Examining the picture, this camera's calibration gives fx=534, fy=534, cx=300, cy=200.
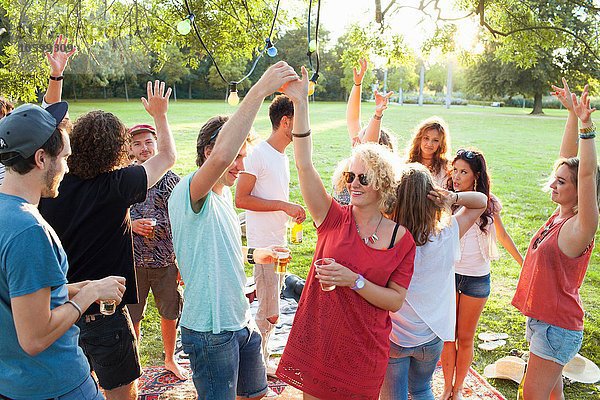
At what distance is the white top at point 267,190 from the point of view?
147 inches

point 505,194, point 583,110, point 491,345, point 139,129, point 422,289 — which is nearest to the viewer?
point 422,289

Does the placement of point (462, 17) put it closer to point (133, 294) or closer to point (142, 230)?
point (142, 230)

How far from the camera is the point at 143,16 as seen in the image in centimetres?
718

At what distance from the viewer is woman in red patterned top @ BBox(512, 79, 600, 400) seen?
279 centimetres

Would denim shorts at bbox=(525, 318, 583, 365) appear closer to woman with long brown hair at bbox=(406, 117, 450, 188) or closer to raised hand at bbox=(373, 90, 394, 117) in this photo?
woman with long brown hair at bbox=(406, 117, 450, 188)

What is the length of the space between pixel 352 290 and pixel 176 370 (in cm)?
223

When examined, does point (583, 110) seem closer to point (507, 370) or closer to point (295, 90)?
point (295, 90)

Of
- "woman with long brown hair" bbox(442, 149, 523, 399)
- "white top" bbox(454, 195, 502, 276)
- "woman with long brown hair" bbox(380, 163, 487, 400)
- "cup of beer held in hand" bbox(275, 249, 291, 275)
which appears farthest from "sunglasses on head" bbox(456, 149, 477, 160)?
"cup of beer held in hand" bbox(275, 249, 291, 275)

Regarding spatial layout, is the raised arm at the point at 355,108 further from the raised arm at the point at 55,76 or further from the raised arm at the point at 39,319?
the raised arm at the point at 39,319

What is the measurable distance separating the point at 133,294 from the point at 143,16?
214 inches

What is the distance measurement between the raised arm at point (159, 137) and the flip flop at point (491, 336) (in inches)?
140

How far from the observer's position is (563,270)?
291cm

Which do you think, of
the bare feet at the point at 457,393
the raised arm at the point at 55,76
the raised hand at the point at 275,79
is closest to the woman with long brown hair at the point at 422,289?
the raised hand at the point at 275,79

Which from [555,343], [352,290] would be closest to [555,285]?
[555,343]
